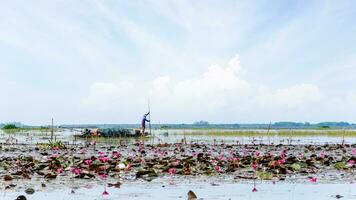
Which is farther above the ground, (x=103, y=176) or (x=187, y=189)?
(x=103, y=176)

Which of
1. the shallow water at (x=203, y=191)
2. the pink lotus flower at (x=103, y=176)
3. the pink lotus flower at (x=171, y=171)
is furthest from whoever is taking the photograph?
the pink lotus flower at (x=171, y=171)

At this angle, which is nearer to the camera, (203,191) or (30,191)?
(30,191)

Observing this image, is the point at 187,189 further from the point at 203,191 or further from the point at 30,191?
the point at 30,191

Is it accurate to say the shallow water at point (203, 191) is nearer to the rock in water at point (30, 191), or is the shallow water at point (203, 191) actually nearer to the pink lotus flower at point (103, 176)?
the rock in water at point (30, 191)

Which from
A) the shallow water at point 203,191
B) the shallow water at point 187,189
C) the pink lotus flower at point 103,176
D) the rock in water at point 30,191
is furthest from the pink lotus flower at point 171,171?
the rock in water at point 30,191

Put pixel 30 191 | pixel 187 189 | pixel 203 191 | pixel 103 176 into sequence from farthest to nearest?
pixel 103 176, pixel 187 189, pixel 203 191, pixel 30 191

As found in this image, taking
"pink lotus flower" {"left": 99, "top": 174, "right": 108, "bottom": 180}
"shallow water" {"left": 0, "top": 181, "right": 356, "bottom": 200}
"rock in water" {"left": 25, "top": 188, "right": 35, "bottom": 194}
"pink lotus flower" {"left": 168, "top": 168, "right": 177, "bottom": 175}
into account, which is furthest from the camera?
"pink lotus flower" {"left": 168, "top": 168, "right": 177, "bottom": 175}

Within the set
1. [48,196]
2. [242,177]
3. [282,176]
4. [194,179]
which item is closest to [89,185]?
[48,196]

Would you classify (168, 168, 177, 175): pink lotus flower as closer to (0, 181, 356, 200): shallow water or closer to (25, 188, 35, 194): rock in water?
(0, 181, 356, 200): shallow water

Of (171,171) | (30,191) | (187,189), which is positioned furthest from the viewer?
(171,171)

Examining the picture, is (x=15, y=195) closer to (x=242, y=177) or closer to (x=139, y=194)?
(x=139, y=194)

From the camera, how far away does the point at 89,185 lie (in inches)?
478

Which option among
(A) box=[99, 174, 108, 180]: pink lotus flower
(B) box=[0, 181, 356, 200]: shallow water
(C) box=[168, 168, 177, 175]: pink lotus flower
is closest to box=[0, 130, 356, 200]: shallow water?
(B) box=[0, 181, 356, 200]: shallow water

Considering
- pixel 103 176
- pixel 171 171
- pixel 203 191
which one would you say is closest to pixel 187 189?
Result: pixel 203 191
